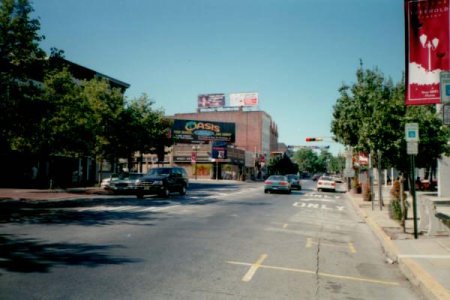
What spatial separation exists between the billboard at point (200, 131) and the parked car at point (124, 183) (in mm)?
63048

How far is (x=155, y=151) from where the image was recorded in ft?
139

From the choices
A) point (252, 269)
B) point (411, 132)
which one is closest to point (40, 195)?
point (252, 269)

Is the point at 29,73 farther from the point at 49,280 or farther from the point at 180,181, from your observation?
the point at 49,280

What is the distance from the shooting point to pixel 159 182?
25.2 meters

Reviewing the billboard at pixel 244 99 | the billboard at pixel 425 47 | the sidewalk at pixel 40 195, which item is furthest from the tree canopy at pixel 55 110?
the billboard at pixel 244 99

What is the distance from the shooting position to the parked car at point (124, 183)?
28.9 meters

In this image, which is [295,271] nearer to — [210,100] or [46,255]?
[46,255]

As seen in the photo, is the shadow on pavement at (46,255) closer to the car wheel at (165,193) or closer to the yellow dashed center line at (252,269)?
the yellow dashed center line at (252,269)

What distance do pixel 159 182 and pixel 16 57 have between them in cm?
1076

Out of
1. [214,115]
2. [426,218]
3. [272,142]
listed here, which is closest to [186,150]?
[214,115]

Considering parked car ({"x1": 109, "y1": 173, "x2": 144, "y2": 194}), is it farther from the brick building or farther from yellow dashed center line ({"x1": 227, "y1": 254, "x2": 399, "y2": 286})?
the brick building

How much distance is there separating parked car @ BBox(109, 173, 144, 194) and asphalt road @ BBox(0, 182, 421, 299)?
15.2m

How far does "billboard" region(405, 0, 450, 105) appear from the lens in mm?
9125

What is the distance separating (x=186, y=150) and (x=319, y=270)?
7691 cm
